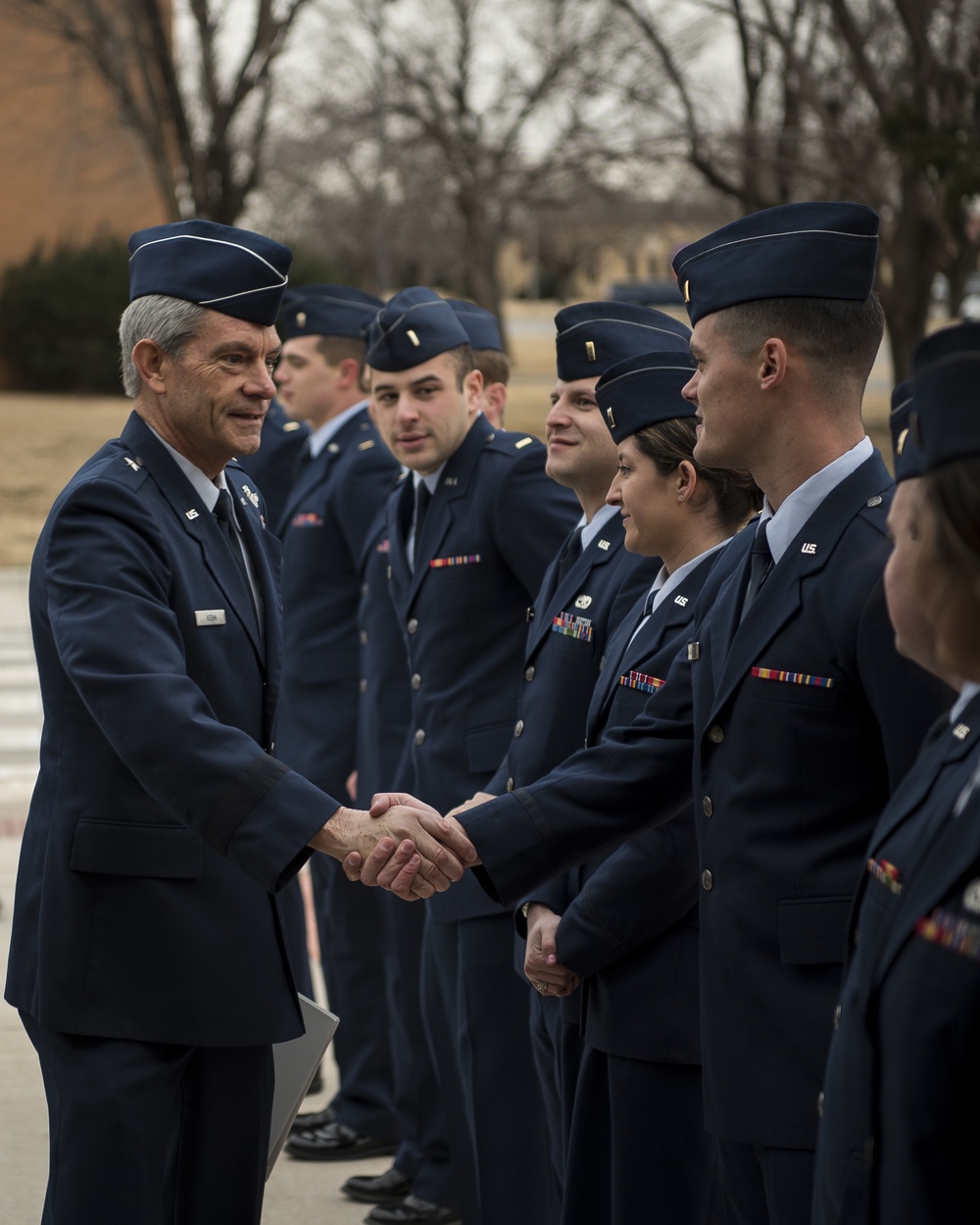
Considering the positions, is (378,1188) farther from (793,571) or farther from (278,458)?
(278,458)

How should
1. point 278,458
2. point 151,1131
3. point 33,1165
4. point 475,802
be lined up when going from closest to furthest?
1. point 151,1131
2. point 475,802
3. point 33,1165
4. point 278,458

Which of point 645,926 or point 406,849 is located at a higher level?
point 406,849

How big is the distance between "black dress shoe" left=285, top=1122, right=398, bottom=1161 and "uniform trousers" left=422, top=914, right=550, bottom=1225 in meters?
0.83

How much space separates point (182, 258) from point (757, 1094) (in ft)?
5.97

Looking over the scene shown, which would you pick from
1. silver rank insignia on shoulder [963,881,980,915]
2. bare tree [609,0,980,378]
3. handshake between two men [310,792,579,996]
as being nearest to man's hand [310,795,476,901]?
handshake between two men [310,792,579,996]

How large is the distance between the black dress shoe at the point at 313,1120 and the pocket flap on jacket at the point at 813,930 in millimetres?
2930

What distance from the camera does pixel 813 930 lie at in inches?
94.5

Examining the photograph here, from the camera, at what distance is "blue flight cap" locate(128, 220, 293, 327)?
3.12 metres

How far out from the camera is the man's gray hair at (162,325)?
310cm

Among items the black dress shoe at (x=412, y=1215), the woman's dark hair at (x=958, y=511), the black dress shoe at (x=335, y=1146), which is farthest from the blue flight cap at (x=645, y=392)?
the black dress shoe at (x=335, y=1146)

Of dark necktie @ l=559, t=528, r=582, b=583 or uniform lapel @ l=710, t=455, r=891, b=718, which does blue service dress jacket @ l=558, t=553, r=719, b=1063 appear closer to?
uniform lapel @ l=710, t=455, r=891, b=718

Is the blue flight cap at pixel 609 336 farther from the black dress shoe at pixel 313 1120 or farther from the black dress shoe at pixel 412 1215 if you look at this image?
the black dress shoe at pixel 313 1120

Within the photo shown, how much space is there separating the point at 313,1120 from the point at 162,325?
2814 mm

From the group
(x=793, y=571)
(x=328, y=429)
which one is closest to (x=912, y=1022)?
(x=793, y=571)
